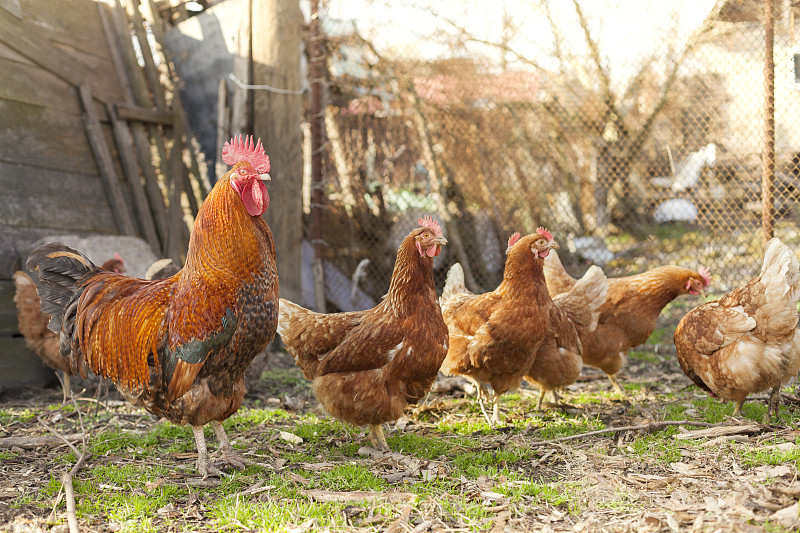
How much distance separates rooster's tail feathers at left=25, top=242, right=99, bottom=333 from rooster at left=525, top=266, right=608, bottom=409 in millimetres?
3454

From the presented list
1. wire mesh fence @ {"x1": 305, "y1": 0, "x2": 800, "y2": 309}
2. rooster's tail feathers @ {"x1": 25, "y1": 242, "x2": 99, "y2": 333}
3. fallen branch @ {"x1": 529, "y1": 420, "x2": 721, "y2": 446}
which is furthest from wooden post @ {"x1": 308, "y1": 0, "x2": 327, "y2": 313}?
fallen branch @ {"x1": 529, "y1": 420, "x2": 721, "y2": 446}

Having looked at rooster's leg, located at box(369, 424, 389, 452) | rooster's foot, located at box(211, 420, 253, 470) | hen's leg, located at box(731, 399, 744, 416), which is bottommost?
hen's leg, located at box(731, 399, 744, 416)

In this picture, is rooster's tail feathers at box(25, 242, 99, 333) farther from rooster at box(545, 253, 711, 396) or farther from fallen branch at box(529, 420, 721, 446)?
rooster at box(545, 253, 711, 396)

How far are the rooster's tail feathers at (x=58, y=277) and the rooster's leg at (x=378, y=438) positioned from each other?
2.16 meters

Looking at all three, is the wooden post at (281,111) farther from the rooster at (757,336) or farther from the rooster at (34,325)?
the rooster at (757,336)

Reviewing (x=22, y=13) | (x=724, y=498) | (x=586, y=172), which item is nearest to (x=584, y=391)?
(x=724, y=498)

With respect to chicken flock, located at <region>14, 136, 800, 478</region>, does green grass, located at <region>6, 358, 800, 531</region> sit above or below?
below

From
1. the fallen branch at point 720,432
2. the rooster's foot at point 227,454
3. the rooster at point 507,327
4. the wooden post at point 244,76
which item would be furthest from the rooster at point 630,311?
the wooden post at point 244,76

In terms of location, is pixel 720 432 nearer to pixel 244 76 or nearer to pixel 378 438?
pixel 378 438

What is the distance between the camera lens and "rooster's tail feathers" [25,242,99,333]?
3.74 m

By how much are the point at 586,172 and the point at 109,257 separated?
644cm

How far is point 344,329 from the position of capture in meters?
4.10

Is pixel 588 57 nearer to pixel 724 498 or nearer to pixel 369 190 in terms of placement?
pixel 369 190

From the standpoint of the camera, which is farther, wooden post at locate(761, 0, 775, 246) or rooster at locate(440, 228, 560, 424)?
wooden post at locate(761, 0, 775, 246)
